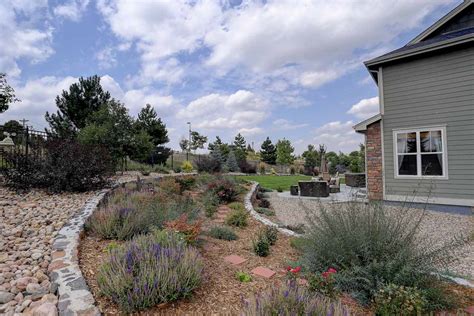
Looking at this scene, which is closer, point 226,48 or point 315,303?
point 315,303

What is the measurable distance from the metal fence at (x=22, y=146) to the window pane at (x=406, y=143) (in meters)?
9.86

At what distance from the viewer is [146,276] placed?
70.4 inches

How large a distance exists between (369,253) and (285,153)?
28027 millimetres

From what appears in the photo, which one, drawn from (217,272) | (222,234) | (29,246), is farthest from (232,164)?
(217,272)

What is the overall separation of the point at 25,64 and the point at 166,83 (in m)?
4.75

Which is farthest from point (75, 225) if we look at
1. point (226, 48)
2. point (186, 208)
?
point (226, 48)

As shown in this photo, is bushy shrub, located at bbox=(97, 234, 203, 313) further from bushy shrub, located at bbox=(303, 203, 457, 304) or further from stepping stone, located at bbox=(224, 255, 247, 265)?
bushy shrub, located at bbox=(303, 203, 457, 304)

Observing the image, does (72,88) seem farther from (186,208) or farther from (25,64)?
(186,208)

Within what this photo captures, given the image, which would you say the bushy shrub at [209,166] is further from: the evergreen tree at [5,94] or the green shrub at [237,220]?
the green shrub at [237,220]

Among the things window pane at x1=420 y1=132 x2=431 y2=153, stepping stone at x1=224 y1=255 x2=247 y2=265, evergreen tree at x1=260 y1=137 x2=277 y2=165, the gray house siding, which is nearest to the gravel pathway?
stepping stone at x1=224 y1=255 x2=247 y2=265

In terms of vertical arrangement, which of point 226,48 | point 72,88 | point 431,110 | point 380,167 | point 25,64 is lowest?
point 380,167

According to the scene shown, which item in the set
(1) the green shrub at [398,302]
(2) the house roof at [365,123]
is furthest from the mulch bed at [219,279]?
(2) the house roof at [365,123]

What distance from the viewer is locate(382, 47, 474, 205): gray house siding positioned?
6.47m

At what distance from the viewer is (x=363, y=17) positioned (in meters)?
7.62
